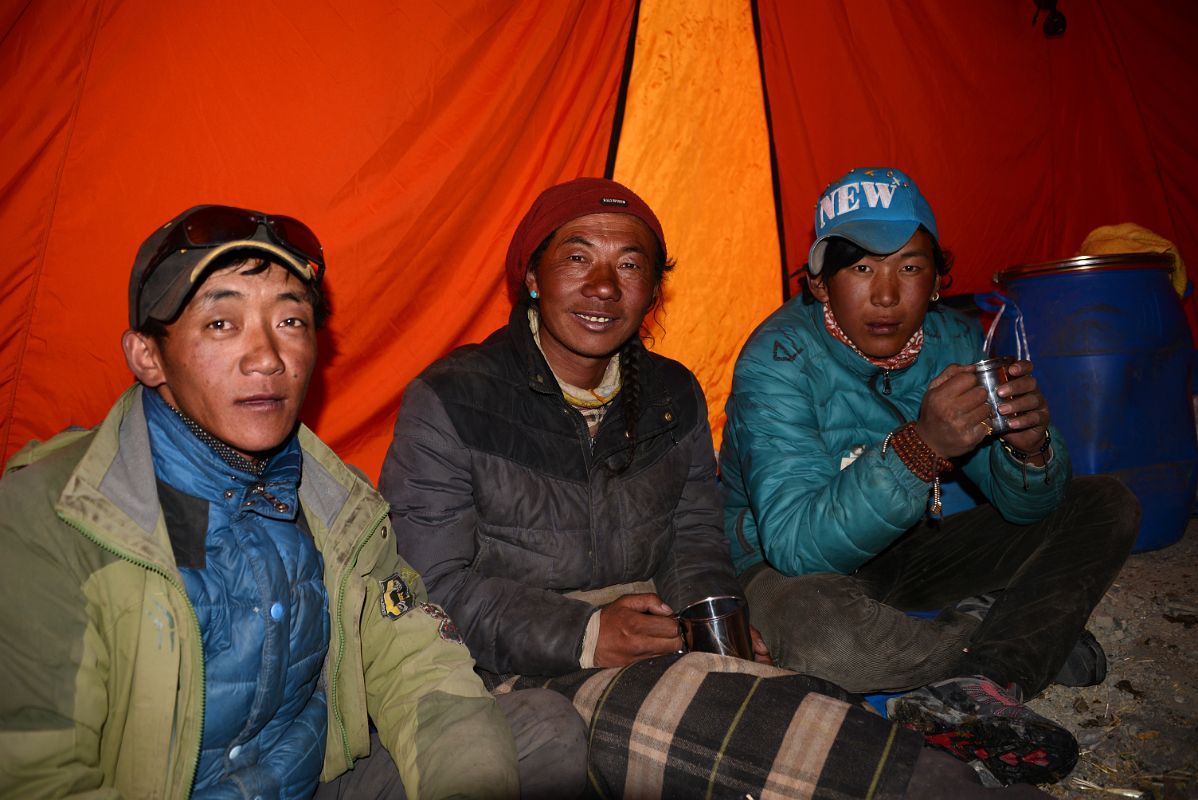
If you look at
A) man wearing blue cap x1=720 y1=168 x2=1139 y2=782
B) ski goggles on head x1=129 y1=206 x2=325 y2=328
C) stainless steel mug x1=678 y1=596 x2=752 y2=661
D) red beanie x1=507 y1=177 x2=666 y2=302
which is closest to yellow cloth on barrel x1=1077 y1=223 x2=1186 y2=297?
man wearing blue cap x1=720 y1=168 x2=1139 y2=782

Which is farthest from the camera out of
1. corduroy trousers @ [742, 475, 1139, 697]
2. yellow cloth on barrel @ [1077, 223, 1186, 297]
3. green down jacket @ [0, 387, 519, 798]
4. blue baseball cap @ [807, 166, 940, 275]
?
yellow cloth on barrel @ [1077, 223, 1186, 297]

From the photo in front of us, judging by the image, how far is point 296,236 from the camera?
1510 mm

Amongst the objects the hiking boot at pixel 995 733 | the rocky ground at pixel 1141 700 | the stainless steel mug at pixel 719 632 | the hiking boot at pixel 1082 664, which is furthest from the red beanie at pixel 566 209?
the rocky ground at pixel 1141 700

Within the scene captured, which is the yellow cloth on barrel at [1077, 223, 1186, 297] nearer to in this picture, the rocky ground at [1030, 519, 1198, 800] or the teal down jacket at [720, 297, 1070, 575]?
the rocky ground at [1030, 519, 1198, 800]

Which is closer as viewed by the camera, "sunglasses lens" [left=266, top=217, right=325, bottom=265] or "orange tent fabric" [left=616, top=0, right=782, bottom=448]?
"sunglasses lens" [left=266, top=217, right=325, bottom=265]

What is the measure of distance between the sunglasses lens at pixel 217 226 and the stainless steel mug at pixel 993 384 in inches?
65.6

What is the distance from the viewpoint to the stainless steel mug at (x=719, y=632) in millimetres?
1762

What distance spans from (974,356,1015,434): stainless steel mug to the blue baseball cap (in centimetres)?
47

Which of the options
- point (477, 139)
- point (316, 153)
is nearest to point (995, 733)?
point (477, 139)

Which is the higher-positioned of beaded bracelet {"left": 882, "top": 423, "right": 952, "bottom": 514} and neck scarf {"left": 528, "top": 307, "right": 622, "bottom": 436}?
neck scarf {"left": 528, "top": 307, "right": 622, "bottom": 436}

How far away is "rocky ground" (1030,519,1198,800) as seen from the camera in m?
1.96

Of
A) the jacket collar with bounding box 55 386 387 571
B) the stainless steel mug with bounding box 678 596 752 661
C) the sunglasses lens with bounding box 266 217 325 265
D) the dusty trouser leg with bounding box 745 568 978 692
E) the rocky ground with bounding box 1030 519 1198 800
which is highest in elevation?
the sunglasses lens with bounding box 266 217 325 265

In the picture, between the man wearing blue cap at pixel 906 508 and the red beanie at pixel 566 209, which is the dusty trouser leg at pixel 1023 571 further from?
the red beanie at pixel 566 209

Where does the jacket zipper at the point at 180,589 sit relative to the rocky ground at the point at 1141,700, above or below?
above
